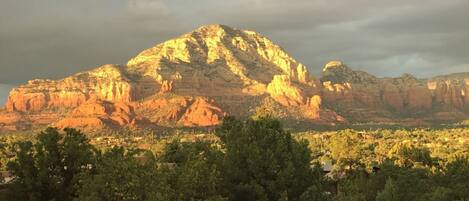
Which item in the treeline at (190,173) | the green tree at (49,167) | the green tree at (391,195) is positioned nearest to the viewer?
the treeline at (190,173)

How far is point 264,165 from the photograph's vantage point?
35.8 m

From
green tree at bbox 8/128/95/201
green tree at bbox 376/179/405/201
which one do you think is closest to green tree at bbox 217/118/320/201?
green tree at bbox 376/179/405/201

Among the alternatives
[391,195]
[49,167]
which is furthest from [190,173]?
[391,195]

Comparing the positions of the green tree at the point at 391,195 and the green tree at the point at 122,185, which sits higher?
the green tree at the point at 122,185

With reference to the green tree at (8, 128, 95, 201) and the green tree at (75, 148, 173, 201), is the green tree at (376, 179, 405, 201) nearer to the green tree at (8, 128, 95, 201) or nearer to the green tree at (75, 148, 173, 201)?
the green tree at (8, 128, 95, 201)

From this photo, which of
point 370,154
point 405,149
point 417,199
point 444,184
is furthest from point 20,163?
point 370,154

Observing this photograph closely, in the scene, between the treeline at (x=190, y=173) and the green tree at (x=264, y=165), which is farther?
the green tree at (x=264, y=165)

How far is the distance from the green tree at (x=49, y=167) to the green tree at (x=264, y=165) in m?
8.89

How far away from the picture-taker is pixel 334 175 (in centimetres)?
6712

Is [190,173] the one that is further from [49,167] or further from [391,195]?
[391,195]

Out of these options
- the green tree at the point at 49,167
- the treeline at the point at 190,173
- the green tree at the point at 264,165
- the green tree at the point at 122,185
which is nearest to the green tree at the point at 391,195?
the treeline at the point at 190,173

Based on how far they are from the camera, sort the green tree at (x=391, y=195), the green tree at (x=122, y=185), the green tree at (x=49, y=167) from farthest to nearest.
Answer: the green tree at (x=391, y=195)
the green tree at (x=49, y=167)
the green tree at (x=122, y=185)

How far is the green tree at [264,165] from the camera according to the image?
34906mm

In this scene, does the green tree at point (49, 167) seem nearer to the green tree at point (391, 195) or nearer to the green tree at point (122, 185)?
the green tree at point (122, 185)
